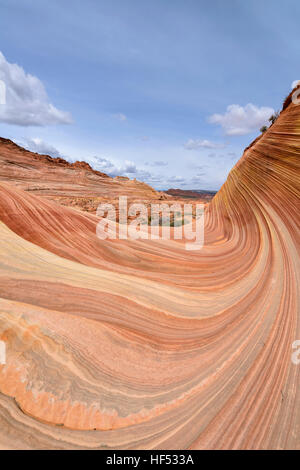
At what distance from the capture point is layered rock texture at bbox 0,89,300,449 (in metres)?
1.08

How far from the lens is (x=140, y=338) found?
1.61 m

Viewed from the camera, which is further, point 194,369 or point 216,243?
point 216,243

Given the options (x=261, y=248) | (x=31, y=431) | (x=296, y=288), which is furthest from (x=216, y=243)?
(x=31, y=431)

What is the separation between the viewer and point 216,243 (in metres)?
3.84

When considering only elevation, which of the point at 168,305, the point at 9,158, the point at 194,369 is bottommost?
the point at 194,369

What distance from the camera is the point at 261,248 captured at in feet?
9.91

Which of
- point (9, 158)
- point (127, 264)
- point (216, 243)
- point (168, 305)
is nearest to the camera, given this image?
point (168, 305)

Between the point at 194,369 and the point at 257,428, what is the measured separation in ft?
1.40

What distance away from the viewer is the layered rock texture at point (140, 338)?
108 centimetres

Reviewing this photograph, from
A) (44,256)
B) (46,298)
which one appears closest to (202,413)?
(46,298)
